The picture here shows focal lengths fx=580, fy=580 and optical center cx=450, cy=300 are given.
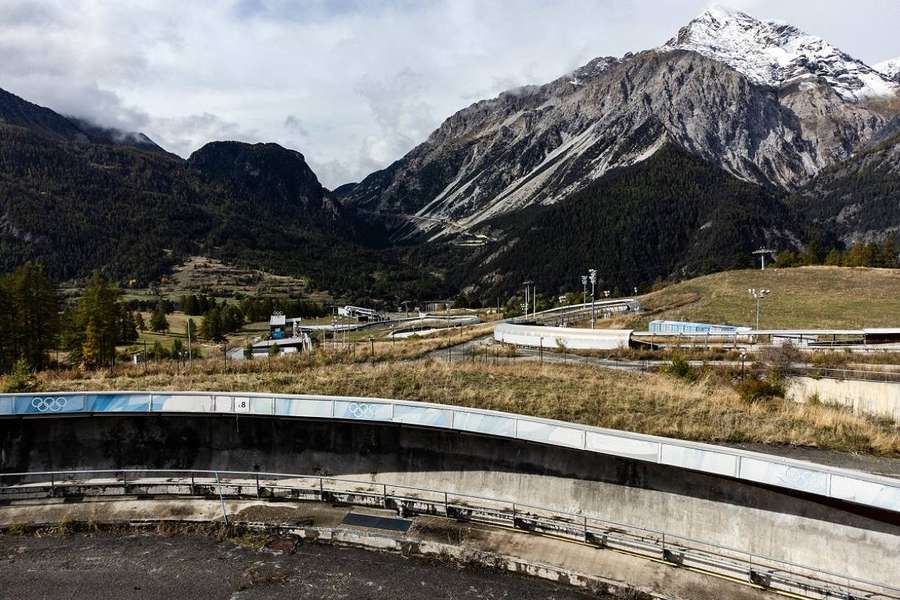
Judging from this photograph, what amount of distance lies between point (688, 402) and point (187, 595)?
18919 mm

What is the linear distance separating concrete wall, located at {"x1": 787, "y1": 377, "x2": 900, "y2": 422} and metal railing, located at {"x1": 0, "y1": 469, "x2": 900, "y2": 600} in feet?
67.4

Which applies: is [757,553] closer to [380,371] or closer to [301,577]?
[301,577]

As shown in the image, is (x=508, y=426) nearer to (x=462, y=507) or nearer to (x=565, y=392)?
(x=462, y=507)

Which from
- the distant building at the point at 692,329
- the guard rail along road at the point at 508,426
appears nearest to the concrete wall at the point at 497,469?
the guard rail along road at the point at 508,426

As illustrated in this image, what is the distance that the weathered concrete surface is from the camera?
13.0m

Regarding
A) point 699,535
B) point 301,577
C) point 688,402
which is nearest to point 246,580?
point 301,577

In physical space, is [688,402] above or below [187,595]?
above

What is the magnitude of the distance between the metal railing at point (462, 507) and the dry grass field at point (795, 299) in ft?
178

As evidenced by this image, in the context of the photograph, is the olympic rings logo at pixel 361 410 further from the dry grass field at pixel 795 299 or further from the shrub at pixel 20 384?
the dry grass field at pixel 795 299

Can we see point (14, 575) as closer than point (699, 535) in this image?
Yes

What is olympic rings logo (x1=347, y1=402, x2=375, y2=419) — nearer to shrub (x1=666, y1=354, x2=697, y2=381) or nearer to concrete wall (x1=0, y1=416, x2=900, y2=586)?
concrete wall (x1=0, y1=416, x2=900, y2=586)

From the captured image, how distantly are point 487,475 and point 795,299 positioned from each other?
7215 centimetres

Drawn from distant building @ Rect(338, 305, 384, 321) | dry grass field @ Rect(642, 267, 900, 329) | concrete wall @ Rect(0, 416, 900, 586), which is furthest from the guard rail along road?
distant building @ Rect(338, 305, 384, 321)

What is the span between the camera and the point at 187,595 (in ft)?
42.8
